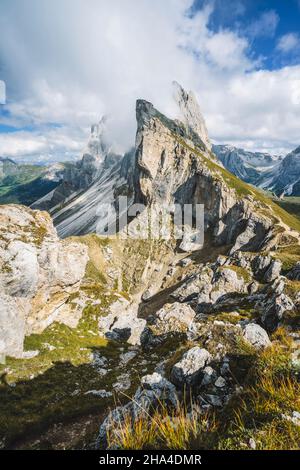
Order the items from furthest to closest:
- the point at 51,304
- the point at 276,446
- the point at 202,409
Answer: the point at 51,304 → the point at 202,409 → the point at 276,446

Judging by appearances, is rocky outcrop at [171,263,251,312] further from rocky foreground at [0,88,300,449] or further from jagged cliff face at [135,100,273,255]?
jagged cliff face at [135,100,273,255]

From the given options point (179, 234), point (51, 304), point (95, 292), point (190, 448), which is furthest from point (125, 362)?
point (179, 234)

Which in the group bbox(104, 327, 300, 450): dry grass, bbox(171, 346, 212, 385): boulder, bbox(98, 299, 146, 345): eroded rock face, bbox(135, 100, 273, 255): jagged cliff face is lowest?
bbox(98, 299, 146, 345): eroded rock face

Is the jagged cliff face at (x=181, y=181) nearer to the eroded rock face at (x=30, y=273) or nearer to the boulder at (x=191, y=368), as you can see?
the eroded rock face at (x=30, y=273)

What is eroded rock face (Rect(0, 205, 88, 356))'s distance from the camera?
1048 inches

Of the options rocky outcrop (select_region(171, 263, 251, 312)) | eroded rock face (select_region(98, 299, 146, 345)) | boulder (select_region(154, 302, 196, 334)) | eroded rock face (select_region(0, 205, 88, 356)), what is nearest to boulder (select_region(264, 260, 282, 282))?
rocky outcrop (select_region(171, 263, 251, 312))

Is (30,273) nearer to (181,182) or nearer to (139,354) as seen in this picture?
(139,354)

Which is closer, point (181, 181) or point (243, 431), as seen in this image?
point (243, 431)

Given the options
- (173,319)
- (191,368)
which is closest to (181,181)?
(173,319)

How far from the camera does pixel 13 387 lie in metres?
21.8

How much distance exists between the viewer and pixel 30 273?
94.9ft

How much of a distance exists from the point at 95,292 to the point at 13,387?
2404 cm

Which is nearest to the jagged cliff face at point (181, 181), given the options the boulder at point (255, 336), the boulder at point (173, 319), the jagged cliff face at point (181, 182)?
the jagged cliff face at point (181, 182)

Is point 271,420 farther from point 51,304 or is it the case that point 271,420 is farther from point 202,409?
point 51,304
